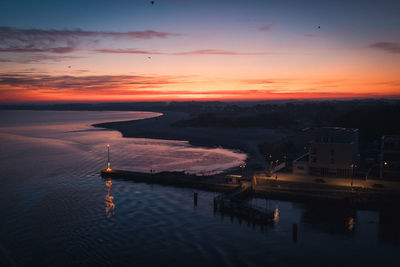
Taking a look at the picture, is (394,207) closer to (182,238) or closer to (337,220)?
(337,220)

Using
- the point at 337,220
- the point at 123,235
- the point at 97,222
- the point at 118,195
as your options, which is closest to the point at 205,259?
the point at 123,235

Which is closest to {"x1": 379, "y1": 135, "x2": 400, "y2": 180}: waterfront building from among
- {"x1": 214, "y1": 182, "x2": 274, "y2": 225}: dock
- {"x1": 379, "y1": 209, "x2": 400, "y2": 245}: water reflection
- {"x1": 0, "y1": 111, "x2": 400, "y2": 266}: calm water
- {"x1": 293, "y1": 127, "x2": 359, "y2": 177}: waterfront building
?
{"x1": 293, "y1": 127, "x2": 359, "y2": 177}: waterfront building

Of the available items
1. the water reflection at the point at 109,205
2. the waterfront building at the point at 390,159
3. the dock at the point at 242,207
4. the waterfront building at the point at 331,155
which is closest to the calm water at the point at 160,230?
the water reflection at the point at 109,205

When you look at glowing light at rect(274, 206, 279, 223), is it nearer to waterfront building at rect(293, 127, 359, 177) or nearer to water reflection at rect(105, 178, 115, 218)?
waterfront building at rect(293, 127, 359, 177)

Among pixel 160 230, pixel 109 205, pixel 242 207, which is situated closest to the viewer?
pixel 160 230

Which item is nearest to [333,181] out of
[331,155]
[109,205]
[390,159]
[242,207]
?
→ [331,155]

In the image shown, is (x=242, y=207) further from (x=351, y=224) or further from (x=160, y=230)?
(x=351, y=224)
